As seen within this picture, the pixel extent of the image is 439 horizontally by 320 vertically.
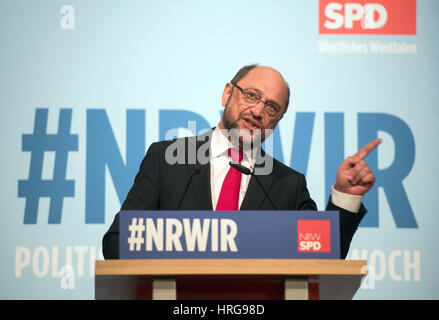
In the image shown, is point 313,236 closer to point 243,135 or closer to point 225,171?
point 225,171

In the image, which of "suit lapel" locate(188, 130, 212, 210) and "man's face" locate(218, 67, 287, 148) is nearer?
"suit lapel" locate(188, 130, 212, 210)

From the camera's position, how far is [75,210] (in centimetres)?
296

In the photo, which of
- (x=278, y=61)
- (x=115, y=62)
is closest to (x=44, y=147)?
(x=115, y=62)

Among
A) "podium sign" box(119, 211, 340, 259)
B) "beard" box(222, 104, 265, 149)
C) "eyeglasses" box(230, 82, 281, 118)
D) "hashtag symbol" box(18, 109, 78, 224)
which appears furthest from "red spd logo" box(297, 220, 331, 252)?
"hashtag symbol" box(18, 109, 78, 224)

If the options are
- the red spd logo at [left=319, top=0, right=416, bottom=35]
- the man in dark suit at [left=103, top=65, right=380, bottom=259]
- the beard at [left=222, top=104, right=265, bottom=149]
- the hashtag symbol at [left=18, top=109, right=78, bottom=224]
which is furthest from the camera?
the red spd logo at [left=319, top=0, right=416, bottom=35]

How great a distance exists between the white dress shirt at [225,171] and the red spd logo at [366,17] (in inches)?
41.0

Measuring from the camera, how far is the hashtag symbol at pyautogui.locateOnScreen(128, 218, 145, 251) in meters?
1.58

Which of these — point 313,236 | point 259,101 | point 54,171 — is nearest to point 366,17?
point 259,101

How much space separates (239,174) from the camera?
2.24 metres

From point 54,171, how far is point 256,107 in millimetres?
1065

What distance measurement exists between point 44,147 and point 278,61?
1.20 meters

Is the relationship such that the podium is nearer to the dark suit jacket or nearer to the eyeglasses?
the dark suit jacket

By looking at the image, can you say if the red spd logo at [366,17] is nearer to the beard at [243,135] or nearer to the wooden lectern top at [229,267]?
the beard at [243,135]

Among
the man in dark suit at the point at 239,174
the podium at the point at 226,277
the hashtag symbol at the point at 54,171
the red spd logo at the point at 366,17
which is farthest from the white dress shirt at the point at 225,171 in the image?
the red spd logo at the point at 366,17
